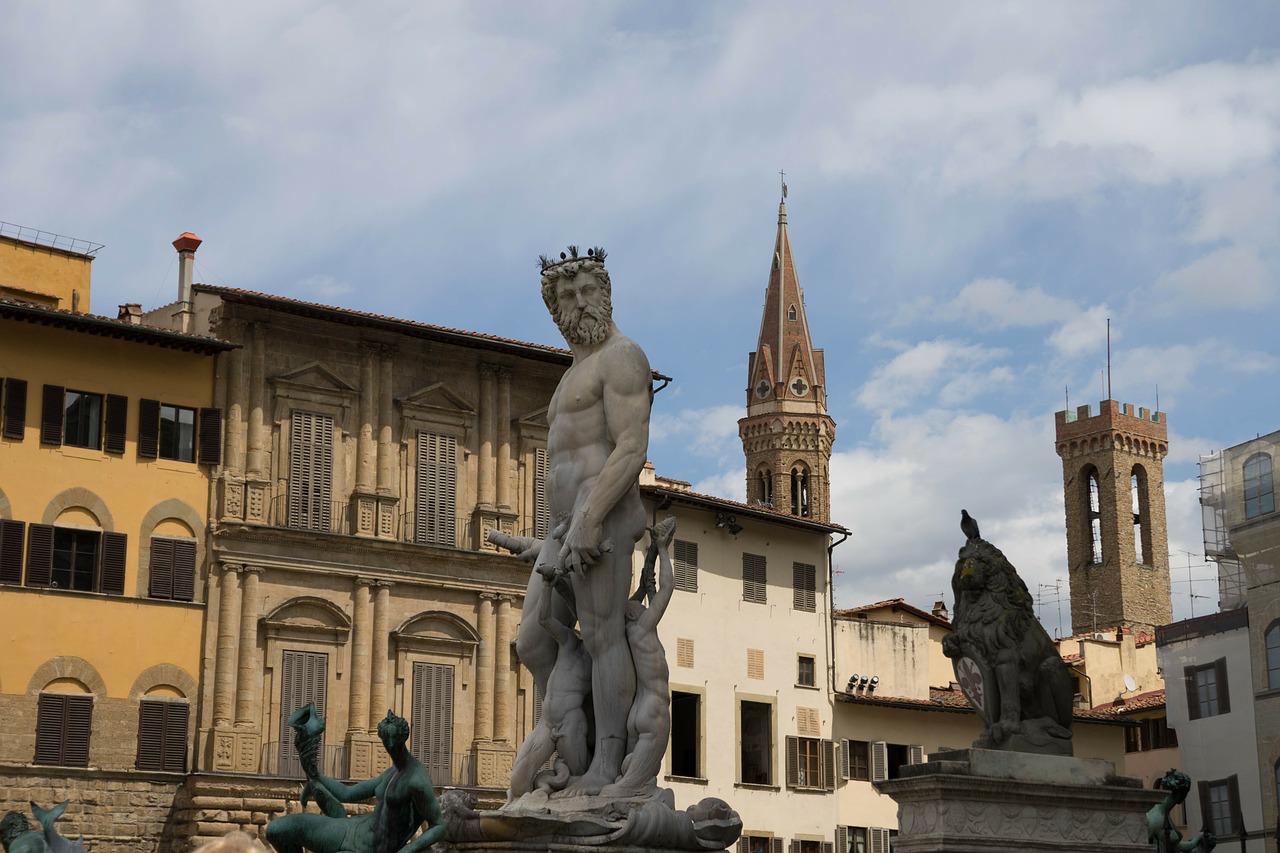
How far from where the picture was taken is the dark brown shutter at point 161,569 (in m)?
37.4

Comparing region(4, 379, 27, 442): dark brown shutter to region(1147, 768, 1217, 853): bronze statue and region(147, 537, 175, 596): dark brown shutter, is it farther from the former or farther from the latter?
region(1147, 768, 1217, 853): bronze statue

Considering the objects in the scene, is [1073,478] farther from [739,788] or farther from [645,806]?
[645,806]

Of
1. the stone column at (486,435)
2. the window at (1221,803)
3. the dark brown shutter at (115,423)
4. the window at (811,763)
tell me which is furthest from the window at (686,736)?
the dark brown shutter at (115,423)

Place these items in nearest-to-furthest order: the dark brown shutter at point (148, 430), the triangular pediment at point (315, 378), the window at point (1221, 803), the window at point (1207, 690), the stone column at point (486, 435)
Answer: the dark brown shutter at point (148, 430) < the triangular pediment at point (315, 378) < the stone column at point (486, 435) < the window at point (1221, 803) < the window at point (1207, 690)

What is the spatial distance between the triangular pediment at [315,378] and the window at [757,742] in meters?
13.0

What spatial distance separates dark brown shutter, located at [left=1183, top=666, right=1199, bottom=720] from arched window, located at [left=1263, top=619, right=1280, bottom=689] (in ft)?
11.8

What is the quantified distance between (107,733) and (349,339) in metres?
9.96

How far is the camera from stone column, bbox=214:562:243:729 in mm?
37188

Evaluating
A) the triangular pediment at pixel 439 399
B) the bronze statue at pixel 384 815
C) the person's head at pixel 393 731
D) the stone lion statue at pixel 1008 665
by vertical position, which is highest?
the triangular pediment at pixel 439 399

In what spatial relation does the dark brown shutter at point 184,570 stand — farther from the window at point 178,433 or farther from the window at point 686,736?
the window at point 686,736

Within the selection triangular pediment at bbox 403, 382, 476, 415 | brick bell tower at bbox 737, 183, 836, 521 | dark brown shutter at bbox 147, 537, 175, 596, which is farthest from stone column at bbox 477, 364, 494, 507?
brick bell tower at bbox 737, 183, 836, 521

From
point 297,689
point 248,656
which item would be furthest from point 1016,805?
point 297,689

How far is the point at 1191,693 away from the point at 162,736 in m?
27.2

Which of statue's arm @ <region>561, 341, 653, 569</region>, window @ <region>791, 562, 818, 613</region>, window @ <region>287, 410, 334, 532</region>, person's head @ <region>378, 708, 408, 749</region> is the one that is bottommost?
person's head @ <region>378, 708, 408, 749</region>
